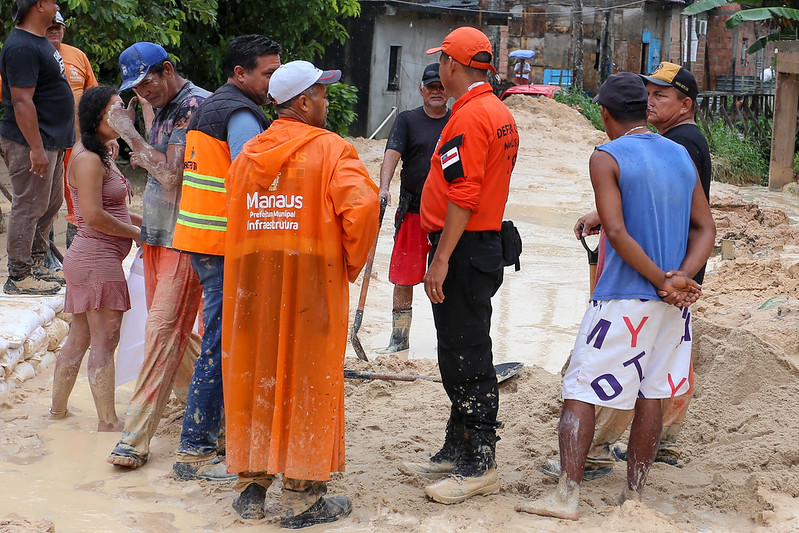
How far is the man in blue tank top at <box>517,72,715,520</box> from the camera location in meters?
3.39

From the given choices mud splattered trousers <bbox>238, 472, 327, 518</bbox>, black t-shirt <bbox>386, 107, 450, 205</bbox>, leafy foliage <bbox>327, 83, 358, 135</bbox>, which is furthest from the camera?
leafy foliage <bbox>327, 83, 358, 135</bbox>

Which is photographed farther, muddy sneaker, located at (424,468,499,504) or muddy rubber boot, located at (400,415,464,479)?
muddy rubber boot, located at (400,415,464,479)

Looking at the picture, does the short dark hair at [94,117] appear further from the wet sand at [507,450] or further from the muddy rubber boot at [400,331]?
the muddy rubber boot at [400,331]

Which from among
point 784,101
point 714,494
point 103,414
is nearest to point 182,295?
point 103,414

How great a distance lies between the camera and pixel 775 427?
430cm

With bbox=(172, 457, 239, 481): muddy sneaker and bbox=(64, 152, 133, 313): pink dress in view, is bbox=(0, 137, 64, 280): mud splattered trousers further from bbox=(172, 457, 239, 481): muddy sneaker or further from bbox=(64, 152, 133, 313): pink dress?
bbox=(172, 457, 239, 481): muddy sneaker

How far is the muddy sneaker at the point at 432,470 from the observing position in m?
4.01

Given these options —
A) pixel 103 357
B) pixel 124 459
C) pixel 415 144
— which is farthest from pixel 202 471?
pixel 415 144

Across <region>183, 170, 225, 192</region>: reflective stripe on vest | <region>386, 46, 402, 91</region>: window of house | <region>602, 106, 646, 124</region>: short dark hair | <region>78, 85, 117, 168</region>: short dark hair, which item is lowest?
<region>183, 170, 225, 192</region>: reflective stripe on vest

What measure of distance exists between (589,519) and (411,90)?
19.5m

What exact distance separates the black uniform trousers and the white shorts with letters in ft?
1.37

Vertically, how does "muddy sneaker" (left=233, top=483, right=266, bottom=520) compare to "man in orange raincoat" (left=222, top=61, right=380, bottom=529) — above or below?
below

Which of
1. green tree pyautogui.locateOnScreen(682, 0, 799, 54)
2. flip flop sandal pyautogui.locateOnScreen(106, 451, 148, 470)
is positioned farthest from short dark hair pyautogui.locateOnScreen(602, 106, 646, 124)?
green tree pyautogui.locateOnScreen(682, 0, 799, 54)

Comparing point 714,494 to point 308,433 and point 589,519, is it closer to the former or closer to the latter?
point 589,519
